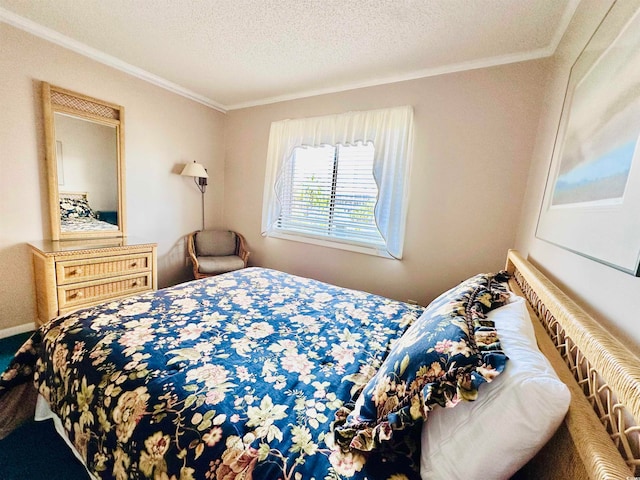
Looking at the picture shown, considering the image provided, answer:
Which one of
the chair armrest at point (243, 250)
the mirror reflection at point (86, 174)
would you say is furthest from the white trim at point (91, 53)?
the chair armrest at point (243, 250)

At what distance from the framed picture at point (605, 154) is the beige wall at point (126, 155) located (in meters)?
3.50

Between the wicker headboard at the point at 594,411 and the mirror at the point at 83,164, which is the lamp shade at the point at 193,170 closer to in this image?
the mirror at the point at 83,164

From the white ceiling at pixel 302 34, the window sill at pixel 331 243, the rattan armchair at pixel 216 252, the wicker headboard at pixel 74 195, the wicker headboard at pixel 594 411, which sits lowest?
the rattan armchair at pixel 216 252

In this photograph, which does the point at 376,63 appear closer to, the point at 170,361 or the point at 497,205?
the point at 497,205

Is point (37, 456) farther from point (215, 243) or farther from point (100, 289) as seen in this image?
point (215, 243)

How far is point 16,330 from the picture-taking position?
2.28 metres

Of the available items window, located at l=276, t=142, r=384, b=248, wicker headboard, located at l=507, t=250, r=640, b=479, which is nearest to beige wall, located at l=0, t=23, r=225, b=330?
window, located at l=276, t=142, r=384, b=248

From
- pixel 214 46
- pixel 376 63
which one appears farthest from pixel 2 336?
pixel 376 63

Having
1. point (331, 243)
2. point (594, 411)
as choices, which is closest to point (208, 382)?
point (594, 411)

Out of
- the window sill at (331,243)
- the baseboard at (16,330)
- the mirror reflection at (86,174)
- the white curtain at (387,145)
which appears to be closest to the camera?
the baseboard at (16,330)

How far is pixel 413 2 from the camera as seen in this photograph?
1579 mm

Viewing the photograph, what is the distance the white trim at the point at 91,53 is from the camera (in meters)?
1.98

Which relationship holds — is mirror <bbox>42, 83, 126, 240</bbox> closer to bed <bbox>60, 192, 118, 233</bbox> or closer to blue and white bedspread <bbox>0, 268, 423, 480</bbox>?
bed <bbox>60, 192, 118, 233</bbox>

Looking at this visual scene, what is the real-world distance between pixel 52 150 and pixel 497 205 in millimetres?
3763
